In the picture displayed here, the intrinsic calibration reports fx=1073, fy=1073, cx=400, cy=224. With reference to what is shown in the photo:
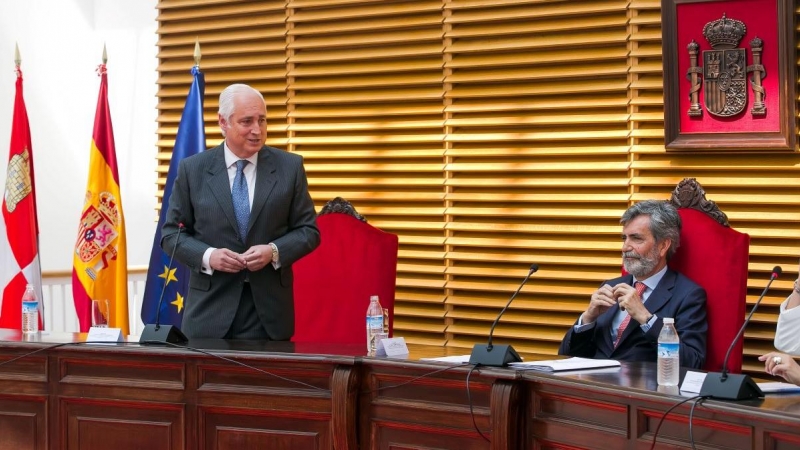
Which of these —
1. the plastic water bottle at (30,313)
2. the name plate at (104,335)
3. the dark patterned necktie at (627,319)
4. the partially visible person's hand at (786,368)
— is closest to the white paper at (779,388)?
the partially visible person's hand at (786,368)

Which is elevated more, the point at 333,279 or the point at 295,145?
the point at 295,145

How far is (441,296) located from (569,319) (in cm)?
68

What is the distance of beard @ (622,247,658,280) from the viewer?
Answer: 3.83 meters

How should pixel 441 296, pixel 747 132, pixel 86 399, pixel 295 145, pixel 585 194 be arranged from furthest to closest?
pixel 295 145, pixel 441 296, pixel 585 194, pixel 747 132, pixel 86 399

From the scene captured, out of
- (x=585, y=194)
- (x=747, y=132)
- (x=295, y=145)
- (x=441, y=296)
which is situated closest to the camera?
(x=747, y=132)

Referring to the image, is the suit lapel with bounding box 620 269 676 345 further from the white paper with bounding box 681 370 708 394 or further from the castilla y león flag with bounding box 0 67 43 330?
the castilla y león flag with bounding box 0 67 43 330

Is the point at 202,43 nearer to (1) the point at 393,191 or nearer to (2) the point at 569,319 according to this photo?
(1) the point at 393,191

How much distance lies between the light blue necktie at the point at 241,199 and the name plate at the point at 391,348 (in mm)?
743

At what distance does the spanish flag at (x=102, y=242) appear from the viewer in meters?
5.67

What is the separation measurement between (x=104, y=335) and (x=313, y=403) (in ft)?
2.88

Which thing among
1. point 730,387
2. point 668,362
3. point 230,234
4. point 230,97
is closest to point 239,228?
point 230,234

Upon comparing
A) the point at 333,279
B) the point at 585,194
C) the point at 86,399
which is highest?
the point at 585,194

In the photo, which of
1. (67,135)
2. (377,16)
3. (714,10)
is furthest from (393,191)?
A: (67,135)

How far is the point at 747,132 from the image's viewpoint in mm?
4426
